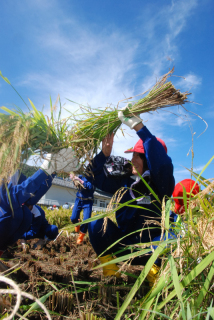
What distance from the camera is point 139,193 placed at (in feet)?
6.30

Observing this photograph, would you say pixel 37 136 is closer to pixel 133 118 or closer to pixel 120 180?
pixel 133 118

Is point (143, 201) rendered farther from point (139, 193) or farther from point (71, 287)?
point (71, 287)

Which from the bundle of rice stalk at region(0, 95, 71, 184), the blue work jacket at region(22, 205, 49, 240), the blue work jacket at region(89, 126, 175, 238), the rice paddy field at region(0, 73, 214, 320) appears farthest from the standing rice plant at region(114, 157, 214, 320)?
the blue work jacket at region(22, 205, 49, 240)

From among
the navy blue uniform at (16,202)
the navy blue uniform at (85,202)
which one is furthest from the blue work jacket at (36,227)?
the navy blue uniform at (16,202)

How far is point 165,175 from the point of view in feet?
6.23

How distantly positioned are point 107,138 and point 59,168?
1.83 ft

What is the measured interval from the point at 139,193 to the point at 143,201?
12 cm

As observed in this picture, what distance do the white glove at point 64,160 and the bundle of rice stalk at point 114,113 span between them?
11 centimetres

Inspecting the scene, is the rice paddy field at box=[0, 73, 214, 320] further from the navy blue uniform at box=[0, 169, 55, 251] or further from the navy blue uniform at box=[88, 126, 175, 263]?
the navy blue uniform at box=[0, 169, 55, 251]

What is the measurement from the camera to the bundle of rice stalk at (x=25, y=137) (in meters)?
1.56

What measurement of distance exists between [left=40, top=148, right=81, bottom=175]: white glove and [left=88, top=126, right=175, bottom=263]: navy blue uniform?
0.83 ft

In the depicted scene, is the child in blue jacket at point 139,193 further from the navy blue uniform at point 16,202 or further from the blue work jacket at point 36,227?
the blue work jacket at point 36,227

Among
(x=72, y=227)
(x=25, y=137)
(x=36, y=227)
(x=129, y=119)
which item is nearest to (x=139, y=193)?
(x=129, y=119)

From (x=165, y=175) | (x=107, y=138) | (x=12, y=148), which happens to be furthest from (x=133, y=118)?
(x=12, y=148)
